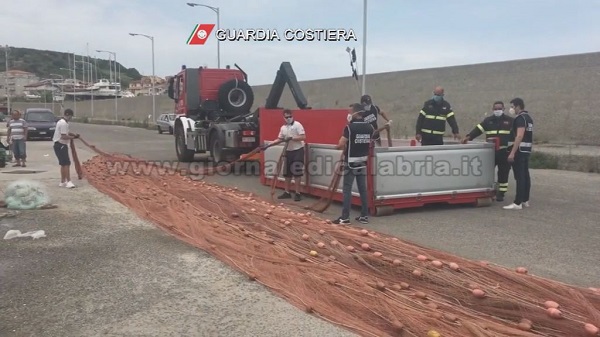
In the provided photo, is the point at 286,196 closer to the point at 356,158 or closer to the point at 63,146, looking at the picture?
the point at 356,158

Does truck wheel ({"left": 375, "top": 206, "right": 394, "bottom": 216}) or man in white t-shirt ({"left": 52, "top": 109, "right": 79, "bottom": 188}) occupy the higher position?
man in white t-shirt ({"left": 52, "top": 109, "right": 79, "bottom": 188})

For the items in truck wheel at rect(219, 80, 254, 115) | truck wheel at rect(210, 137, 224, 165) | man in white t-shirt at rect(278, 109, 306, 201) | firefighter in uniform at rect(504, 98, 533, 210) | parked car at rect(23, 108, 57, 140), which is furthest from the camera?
parked car at rect(23, 108, 57, 140)

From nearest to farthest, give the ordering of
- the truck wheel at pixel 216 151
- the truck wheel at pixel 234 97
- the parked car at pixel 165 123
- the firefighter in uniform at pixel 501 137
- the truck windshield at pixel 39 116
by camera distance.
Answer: the firefighter in uniform at pixel 501 137
the truck wheel at pixel 216 151
the truck wheel at pixel 234 97
the truck windshield at pixel 39 116
the parked car at pixel 165 123

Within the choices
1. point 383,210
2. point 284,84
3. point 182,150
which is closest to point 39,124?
point 182,150

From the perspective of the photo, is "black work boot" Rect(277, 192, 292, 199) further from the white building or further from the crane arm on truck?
the white building

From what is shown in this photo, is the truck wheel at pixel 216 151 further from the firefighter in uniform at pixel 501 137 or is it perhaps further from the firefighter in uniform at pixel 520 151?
the firefighter in uniform at pixel 520 151

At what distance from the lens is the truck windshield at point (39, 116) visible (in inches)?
1047

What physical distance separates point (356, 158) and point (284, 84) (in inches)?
294

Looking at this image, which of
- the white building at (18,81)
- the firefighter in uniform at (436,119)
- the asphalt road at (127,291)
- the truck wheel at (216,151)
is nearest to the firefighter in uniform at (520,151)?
the firefighter in uniform at (436,119)

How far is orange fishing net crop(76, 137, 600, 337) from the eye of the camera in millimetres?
3730

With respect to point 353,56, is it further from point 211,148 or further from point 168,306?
point 168,306

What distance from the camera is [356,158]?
24.8ft

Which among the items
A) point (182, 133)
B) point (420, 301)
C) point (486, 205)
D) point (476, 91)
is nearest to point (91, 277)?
point (420, 301)

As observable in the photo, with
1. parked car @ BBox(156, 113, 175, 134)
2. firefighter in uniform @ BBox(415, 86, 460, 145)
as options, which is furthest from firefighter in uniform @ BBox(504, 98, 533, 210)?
parked car @ BBox(156, 113, 175, 134)
